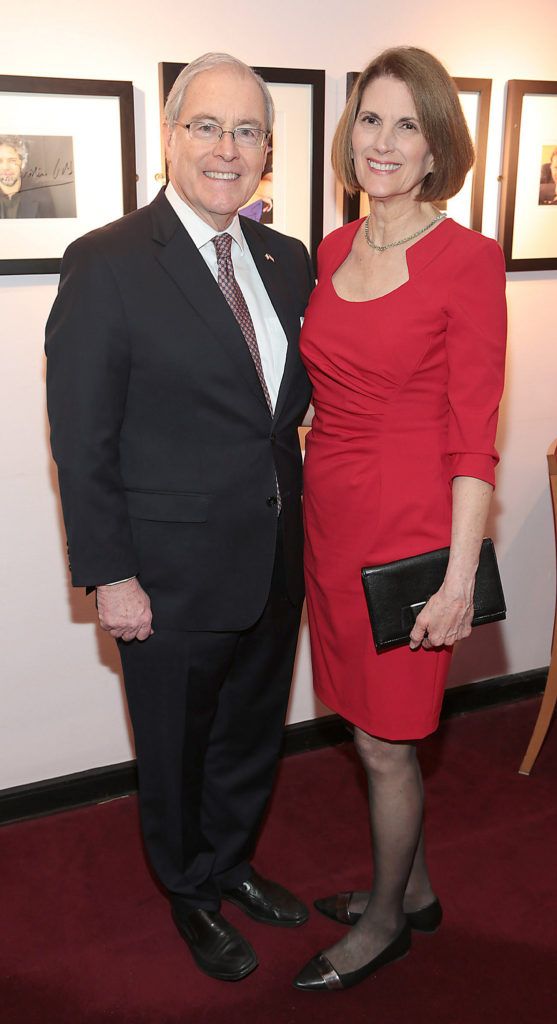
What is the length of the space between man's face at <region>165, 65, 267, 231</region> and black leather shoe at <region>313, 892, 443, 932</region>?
175 centimetres

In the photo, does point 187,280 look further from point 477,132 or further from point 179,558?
point 477,132

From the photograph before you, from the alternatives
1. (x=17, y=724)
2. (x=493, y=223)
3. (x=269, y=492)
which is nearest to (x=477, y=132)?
(x=493, y=223)

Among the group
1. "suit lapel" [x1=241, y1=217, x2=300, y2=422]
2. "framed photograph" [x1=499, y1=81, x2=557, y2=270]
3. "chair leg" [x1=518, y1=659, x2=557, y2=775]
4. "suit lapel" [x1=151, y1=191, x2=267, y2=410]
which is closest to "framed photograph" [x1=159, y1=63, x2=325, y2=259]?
"suit lapel" [x1=241, y1=217, x2=300, y2=422]

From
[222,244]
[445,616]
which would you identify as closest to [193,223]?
[222,244]

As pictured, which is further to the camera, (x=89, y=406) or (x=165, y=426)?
(x=165, y=426)

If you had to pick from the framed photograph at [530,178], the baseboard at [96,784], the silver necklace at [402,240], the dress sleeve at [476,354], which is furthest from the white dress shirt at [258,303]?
the baseboard at [96,784]

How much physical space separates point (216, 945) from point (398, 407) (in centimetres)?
139

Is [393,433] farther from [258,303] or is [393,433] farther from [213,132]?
[213,132]

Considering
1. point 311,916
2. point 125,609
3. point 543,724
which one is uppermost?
point 125,609

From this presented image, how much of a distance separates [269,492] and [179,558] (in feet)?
0.80

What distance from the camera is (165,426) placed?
2.03m

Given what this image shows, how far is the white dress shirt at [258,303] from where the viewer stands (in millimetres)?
2113

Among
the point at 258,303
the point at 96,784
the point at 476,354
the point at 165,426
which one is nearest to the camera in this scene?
the point at 476,354

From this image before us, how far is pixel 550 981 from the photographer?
2.35 metres
